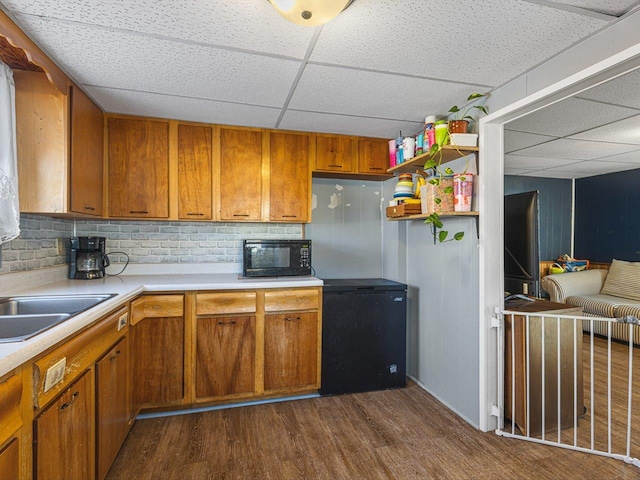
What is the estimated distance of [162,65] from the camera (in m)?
1.76

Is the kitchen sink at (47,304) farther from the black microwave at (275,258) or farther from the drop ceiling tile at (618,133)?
the drop ceiling tile at (618,133)

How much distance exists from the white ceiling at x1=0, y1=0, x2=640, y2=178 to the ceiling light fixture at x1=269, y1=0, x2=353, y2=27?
0.28 ft

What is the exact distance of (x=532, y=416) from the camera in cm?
204

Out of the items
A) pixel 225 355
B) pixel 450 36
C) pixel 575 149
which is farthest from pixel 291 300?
pixel 575 149

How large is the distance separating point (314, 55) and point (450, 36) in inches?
24.6

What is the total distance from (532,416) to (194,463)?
1.98 meters

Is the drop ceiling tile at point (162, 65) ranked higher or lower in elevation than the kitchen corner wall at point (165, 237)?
higher

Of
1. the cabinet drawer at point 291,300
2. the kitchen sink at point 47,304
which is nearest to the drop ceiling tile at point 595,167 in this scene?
the cabinet drawer at point 291,300

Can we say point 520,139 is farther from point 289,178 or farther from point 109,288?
point 109,288

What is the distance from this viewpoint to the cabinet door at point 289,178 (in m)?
2.76

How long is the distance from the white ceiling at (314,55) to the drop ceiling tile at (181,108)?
13mm

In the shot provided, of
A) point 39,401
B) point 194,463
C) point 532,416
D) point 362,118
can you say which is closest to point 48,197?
point 39,401

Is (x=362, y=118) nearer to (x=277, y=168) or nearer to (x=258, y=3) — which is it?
(x=277, y=168)

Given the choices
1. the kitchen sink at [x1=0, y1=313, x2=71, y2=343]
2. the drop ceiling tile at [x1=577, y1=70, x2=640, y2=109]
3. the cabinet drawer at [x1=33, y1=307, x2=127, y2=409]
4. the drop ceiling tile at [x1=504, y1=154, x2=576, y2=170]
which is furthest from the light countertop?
the drop ceiling tile at [x1=504, y1=154, x2=576, y2=170]
